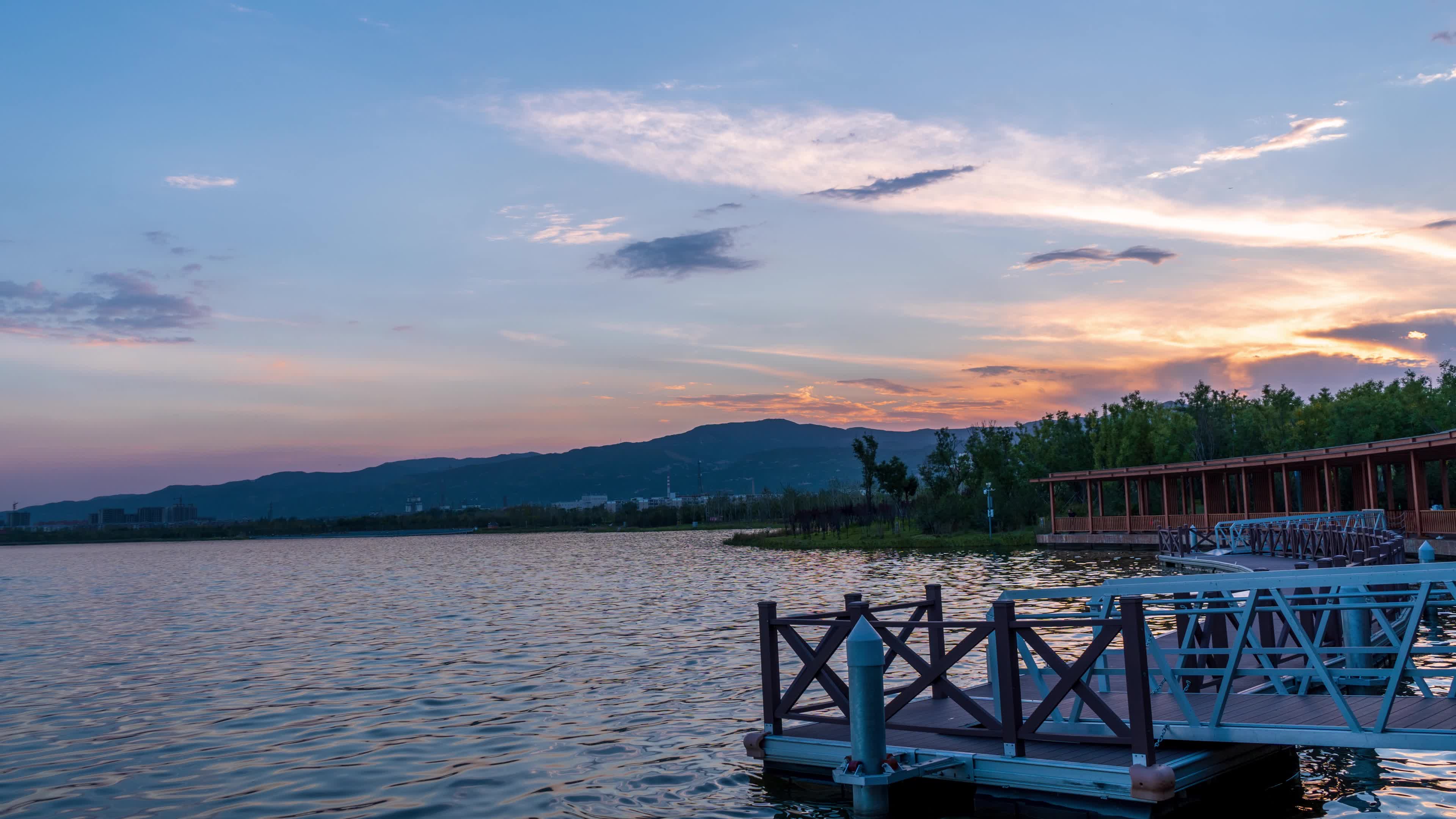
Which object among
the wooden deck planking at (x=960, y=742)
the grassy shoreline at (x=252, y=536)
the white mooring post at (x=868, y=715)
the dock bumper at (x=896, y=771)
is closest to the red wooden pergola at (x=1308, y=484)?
the wooden deck planking at (x=960, y=742)

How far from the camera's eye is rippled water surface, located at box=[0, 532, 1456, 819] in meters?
10.4

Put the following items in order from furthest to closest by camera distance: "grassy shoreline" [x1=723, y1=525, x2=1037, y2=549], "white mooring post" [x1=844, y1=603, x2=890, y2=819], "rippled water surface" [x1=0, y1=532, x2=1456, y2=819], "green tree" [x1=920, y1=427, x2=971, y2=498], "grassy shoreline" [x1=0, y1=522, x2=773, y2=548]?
"grassy shoreline" [x1=0, y1=522, x2=773, y2=548]
"green tree" [x1=920, y1=427, x2=971, y2=498]
"grassy shoreline" [x1=723, y1=525, x2=1037, y2=549]
"rippled water surface" [x1=0, y1=532, x2=1456, y2=819]
"white mooring post" [x1=844, y1=603, x2=890, y2=819]

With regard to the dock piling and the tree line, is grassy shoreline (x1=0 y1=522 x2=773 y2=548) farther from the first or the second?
the dock piling

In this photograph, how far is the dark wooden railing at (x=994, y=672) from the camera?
8.16 metres

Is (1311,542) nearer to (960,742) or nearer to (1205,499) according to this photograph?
(960,742)

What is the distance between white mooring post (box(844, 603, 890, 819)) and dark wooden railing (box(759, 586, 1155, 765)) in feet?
1.44

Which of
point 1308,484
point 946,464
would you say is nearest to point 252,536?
point 946,464

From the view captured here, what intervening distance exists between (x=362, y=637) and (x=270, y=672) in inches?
200

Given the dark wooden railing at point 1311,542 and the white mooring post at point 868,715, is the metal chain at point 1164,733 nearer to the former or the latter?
the white mooring post at point 868,715

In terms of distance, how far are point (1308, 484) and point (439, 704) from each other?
63.8 m

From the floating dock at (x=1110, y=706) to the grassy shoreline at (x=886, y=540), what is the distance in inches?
1926

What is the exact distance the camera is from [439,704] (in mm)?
15797

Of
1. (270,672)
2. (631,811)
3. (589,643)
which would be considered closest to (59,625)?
(270,672)

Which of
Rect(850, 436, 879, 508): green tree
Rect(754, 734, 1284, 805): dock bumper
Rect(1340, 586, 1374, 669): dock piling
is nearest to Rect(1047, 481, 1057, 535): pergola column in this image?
Rect(850, 436, 879, 508): green tree
